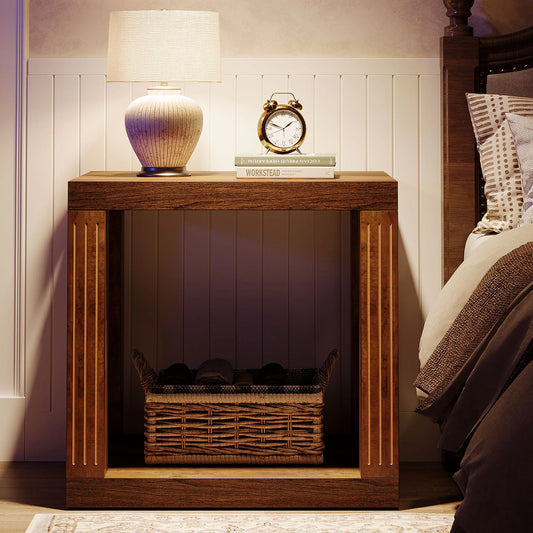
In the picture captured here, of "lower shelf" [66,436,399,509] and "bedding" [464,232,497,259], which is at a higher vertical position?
"bedding" [464,232,497,259]

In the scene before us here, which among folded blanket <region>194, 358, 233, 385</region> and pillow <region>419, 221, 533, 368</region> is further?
folded blanket <region>194, 358, 233, 385</region>

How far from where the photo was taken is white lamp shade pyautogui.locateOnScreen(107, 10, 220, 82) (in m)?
2.13

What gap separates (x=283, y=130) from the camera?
232cm

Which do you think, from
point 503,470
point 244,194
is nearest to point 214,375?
point 244,194

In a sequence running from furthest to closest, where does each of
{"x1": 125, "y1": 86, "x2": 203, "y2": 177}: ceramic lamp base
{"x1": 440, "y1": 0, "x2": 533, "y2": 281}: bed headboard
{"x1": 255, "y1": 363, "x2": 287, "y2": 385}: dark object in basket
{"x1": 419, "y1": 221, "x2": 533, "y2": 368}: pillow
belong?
{"x1": 440, "y1": 0, "x2": 533, "y2": 281}: bed headboard → {"x1": 255, "y1": 363, "x2": 287, "y2": 385}: dark object in basket → {"x1": 125, "y1": 86, "x2": 203, "y2": 177}: ceramic lamp base → {"x1": 419, "y1": 221, "x2": 533, "y2": 368}: pillow

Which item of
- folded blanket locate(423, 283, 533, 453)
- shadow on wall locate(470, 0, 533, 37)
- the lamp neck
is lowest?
folded blanket locate(423, 283, 533, 453)

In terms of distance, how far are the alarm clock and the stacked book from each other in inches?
6.7

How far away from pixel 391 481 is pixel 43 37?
1670mm

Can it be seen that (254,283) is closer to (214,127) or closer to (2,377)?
(214,127)

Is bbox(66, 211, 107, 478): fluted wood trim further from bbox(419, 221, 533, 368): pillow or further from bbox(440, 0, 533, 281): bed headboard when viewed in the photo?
bbox(440, 0, 533, 281): bed headboard

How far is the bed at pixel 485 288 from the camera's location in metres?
1.38

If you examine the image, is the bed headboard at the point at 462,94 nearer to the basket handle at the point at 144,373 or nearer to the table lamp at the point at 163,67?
the table lamp at the point at 163,67

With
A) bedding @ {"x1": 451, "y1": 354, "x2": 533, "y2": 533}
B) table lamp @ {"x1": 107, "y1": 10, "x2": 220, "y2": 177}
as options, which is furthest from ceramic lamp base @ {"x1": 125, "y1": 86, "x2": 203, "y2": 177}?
bedding @ {"x1": 451, "y1": 354, "x2": 533, "y2": 533}

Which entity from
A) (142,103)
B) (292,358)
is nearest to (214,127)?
(142,103)
